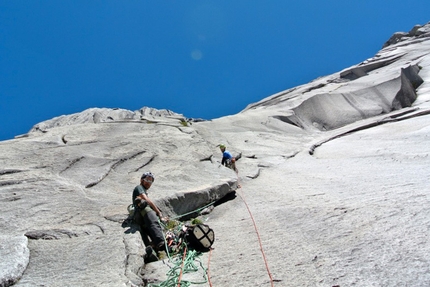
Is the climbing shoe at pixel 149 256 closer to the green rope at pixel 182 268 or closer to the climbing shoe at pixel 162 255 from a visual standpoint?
the climbing shoe at pixel 162 255

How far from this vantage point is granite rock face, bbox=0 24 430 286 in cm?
588

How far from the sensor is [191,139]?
17703mm

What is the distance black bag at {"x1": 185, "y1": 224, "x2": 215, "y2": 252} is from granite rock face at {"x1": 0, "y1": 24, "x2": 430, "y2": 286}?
0.21 metres

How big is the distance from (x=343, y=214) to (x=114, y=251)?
4.81m

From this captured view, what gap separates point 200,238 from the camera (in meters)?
7.57

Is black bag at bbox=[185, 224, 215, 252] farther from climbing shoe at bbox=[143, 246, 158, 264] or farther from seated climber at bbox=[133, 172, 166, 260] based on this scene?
climbing shoe at bbox=[143, 246, 158, 264]

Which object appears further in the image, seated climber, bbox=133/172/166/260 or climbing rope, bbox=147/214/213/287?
seated climber, bbox=133/172/166/260

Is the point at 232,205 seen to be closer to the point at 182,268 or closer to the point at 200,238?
the point at 200,238

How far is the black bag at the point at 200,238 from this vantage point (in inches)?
298

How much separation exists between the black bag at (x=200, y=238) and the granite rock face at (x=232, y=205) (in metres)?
0.21

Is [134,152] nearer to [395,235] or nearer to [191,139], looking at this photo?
[191,139]

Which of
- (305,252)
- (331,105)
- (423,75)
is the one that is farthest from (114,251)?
(423,75)

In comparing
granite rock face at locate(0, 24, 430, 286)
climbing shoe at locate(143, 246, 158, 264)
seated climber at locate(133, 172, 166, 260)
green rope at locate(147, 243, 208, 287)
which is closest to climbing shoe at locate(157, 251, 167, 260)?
seated climber at locate(133, 172, 166, 260)

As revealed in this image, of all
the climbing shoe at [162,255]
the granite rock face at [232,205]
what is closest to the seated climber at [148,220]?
the climbing shoe at [162,255]
